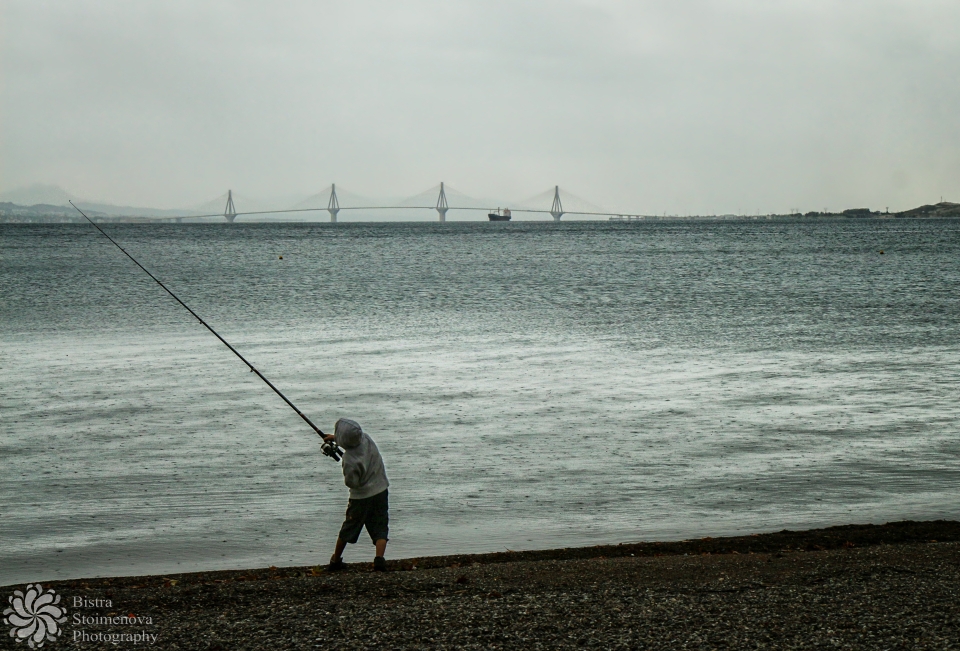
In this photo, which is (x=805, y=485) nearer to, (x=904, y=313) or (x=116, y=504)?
(x=116, y=504)

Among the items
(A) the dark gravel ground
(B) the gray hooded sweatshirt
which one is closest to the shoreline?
(A) the dark gravel ground

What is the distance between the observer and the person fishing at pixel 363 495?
6.03m

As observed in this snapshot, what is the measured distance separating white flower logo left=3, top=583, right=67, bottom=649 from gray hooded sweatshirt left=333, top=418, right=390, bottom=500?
69.3 inches

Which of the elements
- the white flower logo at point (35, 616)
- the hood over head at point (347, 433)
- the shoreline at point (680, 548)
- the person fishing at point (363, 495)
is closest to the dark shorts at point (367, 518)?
the person fishing at point (363, 495)

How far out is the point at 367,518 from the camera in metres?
6.15

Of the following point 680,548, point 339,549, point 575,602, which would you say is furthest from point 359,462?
point 680,548

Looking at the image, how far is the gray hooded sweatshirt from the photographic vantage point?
5945mm

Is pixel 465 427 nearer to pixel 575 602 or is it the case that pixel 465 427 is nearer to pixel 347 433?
pixel 347 433

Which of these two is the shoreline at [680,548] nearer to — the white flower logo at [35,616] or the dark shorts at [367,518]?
the dark shorts at [367,518]

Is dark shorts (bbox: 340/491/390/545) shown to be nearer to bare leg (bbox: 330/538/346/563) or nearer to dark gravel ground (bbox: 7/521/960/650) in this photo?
bare leg (bbox: 330/538/346/563)

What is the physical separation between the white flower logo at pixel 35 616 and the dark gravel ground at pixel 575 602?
9cm

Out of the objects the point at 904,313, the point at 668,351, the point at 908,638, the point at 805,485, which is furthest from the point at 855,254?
the point at 908,638

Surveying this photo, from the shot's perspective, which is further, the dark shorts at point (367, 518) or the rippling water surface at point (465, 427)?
the rippling water surface at point (465, 427)

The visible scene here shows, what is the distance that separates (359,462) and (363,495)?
9.4 inches
